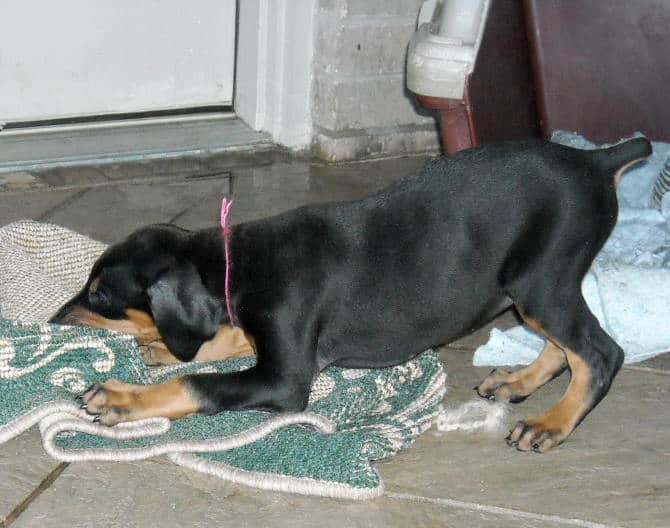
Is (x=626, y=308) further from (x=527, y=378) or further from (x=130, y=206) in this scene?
(x=130, y=206)

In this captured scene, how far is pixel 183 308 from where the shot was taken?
11.3 feet

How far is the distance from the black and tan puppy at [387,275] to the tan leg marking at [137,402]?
0.01m

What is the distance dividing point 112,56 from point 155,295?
364 centimetres

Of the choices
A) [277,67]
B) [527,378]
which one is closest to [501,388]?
[527,378]

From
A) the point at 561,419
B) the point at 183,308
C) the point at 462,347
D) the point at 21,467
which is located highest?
the point at 183,308

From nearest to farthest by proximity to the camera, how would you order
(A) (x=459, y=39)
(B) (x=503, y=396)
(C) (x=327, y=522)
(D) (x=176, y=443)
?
(C) (x=327, y=522)
(D) (x=176, y=443)
(B) (x=503, y=396)
(A) (x=459, y=39)

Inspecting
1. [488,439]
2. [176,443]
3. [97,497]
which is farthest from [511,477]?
[97,497]

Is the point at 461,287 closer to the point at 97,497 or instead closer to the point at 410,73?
the point at 97,497

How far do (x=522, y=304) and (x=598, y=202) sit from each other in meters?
0.43

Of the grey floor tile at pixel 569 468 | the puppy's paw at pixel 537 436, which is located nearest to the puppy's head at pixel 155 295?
the grey floor tile at pixel 569 468

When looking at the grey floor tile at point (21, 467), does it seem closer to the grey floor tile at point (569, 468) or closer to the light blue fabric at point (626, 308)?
the grey floor tile at point (569, 468)

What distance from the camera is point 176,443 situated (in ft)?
11.0

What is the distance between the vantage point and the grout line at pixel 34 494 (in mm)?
3037

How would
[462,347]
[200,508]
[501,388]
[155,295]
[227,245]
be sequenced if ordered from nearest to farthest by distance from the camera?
[200,508] < [155,295] < [227,245] < [501,388] < [462,347]
